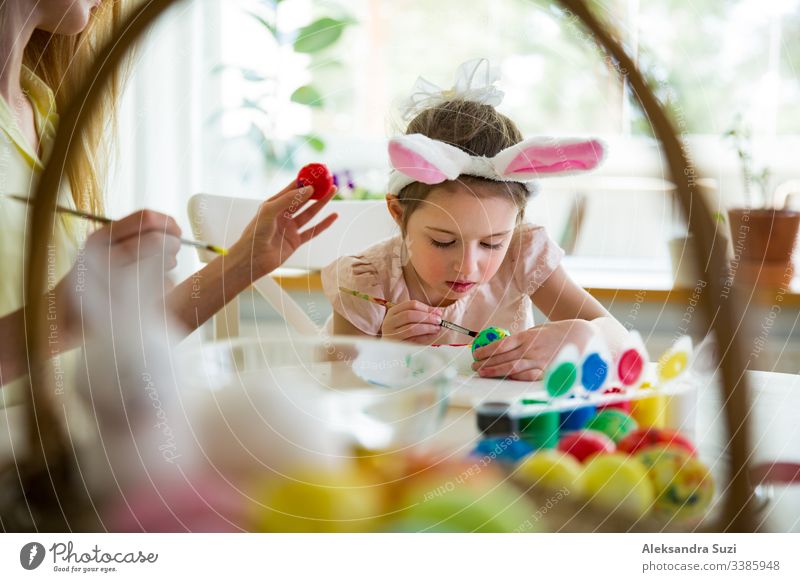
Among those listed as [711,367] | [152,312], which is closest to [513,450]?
[711,367]

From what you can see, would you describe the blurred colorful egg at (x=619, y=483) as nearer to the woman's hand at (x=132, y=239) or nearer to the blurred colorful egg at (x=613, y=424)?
the blurred colorful egg at (x=613, y=424)

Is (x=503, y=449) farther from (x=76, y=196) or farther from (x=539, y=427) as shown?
(x=76, y=196)

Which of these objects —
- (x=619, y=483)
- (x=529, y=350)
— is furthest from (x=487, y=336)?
(x=619, y=483)

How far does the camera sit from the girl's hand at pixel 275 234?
1.67ft

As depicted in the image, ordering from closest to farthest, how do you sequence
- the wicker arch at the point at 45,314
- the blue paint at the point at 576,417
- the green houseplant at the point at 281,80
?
the wicker arch at the point at 45,314, the blue paint at the point at 576,417, the green houseplant at the point at 281,80

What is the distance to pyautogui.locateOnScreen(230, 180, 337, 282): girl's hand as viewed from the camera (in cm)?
51

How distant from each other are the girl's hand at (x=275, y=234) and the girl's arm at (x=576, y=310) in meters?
0.17

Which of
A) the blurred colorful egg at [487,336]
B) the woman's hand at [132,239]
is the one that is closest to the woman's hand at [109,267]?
the woman's hand at [132,239]

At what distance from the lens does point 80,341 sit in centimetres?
50

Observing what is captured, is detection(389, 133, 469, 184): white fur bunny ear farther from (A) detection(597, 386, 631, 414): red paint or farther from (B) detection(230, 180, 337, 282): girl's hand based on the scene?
(A) detection(597, 386, 631, 414): red paint

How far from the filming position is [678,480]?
440mm

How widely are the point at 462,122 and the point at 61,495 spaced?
36 cm

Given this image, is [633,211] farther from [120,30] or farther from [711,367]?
[120,30]

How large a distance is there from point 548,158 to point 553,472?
7.9 inches
